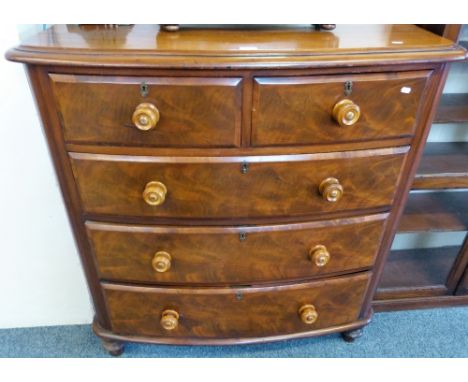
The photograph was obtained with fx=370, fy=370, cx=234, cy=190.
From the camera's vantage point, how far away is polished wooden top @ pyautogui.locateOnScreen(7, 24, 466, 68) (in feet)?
2.20

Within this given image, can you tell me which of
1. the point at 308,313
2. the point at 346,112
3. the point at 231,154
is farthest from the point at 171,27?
the point at 308,313

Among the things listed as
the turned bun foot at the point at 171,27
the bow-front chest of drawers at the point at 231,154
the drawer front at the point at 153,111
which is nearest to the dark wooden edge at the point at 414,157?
the bow-front chest of drawers at the point at 231,154

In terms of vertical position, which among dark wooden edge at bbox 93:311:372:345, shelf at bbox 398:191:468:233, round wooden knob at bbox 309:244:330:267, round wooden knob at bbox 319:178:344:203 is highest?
round wooden knob at bbox 319:178:344:203

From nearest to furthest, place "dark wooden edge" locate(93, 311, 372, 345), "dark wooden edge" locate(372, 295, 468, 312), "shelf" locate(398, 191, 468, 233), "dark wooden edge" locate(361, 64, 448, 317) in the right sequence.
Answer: "dark wooden edge" locate(361, 64, 448, 317) < "dark wooden edge" locate(93, 311, 372, 345) < "shelf" locate(398, 191, 468, 233) < "dark wooden edge" locate(372, 295, 468, 312)

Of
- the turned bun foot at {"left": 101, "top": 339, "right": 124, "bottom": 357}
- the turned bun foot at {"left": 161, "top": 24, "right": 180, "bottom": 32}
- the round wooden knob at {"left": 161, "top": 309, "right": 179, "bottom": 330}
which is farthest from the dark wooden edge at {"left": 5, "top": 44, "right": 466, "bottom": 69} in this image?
the turned bun foot at {"left": 101, "top": 339, "right": 124, "bottom": 357}

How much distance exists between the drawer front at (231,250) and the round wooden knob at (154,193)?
11 cm

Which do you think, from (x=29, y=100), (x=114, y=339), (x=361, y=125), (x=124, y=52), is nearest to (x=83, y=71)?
(x=124, y=52)

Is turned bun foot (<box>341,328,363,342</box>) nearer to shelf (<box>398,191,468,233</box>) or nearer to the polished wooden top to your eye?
shelf (<box>398,191,468,233</box>)

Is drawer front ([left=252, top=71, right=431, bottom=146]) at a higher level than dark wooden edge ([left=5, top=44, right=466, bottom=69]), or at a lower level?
lower

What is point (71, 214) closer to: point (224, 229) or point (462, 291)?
point (224, 229)

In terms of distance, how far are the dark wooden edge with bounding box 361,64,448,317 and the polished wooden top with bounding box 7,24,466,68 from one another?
0.20 feet

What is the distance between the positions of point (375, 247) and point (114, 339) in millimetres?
808

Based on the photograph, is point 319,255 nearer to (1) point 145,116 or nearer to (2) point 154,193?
(2) point 154,193

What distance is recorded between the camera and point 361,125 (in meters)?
0.78
